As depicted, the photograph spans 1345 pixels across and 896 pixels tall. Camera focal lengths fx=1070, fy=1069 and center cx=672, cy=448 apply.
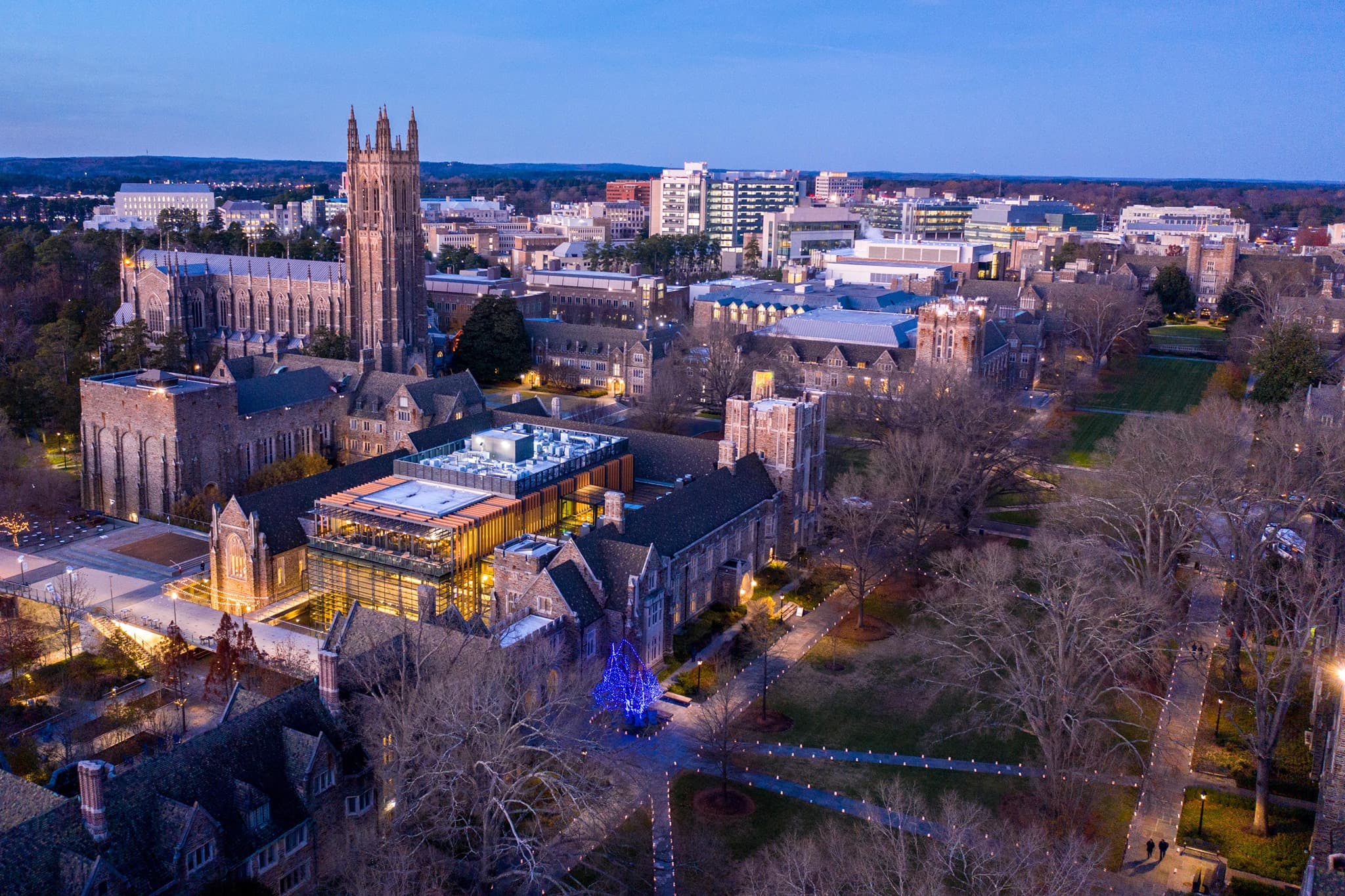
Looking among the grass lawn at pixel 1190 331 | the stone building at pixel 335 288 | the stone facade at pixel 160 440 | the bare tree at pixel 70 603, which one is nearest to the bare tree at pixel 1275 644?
the bare tree at pixel 70 603

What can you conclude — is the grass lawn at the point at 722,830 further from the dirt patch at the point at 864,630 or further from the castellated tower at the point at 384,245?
the castellated tower at the point at 384,245

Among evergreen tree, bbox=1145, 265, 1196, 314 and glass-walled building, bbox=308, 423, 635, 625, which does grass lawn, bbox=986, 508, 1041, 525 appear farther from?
evergreen tree, bbox=1145, 265, 1196, 314

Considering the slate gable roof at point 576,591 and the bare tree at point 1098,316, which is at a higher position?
the bare tree at point 1098,316

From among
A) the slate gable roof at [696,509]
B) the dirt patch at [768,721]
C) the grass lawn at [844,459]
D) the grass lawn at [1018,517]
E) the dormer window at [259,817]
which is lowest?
the dirt patch at [768,721]

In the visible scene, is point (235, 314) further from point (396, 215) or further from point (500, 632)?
point (500, 632)

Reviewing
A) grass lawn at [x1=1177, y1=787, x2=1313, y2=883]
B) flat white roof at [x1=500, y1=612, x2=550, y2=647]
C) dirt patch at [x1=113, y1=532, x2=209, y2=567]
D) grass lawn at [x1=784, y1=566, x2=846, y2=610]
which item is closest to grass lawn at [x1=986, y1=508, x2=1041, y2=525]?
grass lawn at [x1=784, y1=566, x2=846, y2=610]

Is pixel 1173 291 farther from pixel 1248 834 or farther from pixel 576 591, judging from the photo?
pixel 576 591

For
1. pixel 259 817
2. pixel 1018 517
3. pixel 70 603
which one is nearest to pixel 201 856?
pixel 259 817
